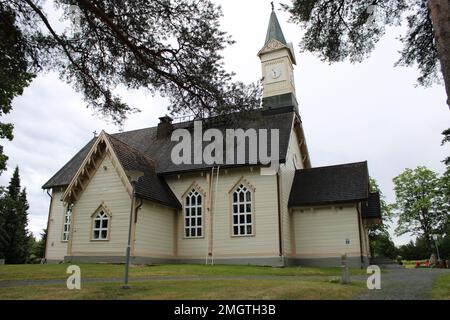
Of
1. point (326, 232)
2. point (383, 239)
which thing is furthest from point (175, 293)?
point (383, 239)

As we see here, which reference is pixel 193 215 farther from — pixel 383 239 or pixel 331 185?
pixel 383 239

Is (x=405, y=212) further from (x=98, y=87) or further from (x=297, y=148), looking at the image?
(x=98, y=87)

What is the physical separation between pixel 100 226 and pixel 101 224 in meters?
0.12

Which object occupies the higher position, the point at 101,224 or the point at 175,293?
the point at 101,224

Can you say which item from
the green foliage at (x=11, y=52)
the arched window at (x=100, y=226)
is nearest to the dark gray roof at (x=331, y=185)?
the arched window at (x=100, y=226)

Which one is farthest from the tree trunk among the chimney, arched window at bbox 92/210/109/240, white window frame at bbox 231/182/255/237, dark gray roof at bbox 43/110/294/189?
the chimney

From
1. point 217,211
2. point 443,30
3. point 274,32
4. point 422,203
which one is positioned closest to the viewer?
point 443,30

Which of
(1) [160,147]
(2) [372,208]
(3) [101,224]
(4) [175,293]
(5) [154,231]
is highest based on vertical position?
(1) [160,147]

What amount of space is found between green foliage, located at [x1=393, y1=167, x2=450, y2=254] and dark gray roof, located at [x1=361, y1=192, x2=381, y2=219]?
2877cm

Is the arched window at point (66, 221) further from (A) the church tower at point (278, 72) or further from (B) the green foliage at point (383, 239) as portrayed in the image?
(B) the green foliage at point (383, 239)

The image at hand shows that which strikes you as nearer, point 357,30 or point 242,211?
point 357,30

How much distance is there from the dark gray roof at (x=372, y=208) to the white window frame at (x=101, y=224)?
15136 mm

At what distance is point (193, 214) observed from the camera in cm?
2398

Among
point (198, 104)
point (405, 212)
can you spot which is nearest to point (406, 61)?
point (198, 104)
